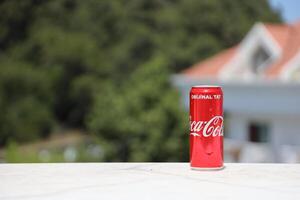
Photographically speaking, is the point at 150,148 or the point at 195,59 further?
the point at 195,59

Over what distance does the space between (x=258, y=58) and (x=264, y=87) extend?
315 cm

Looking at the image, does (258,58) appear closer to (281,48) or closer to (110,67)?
(281,48)

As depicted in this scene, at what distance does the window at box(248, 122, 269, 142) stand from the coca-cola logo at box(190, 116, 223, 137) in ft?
31.8

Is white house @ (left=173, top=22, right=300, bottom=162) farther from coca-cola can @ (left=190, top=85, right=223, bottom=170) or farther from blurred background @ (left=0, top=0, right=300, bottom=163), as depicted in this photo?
coca-cola can @ (left=190, top=85, right=223, bottom=170)

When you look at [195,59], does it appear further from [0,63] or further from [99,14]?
[0,63]

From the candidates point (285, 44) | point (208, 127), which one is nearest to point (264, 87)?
point (285, 44)

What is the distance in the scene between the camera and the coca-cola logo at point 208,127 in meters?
1.57

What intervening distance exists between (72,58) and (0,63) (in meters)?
2.90

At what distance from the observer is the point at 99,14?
2478 cm
